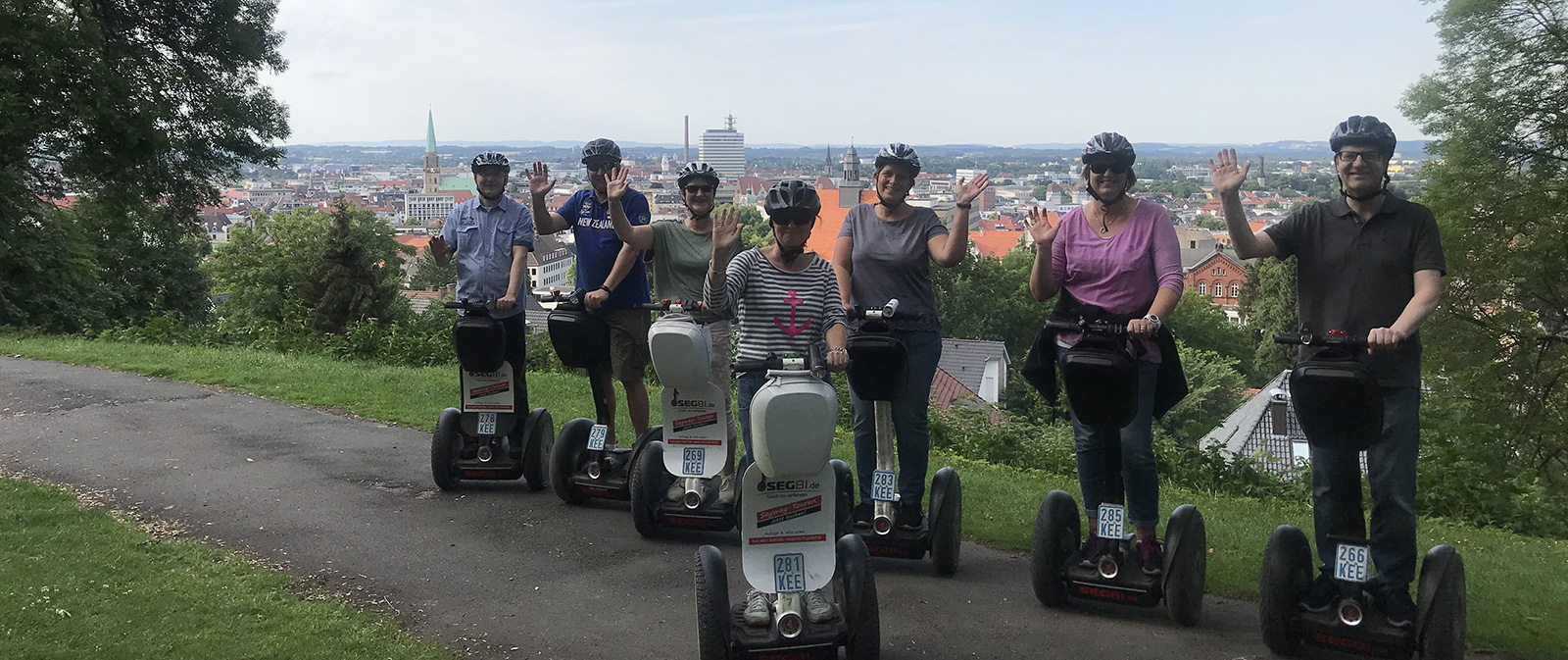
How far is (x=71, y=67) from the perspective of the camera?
1188cm

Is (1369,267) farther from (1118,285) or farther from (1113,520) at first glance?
(1113,520)

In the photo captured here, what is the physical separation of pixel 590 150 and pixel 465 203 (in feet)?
3.15

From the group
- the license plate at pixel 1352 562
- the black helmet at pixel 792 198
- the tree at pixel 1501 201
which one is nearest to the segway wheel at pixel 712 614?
the black helmet at pixel 792 198

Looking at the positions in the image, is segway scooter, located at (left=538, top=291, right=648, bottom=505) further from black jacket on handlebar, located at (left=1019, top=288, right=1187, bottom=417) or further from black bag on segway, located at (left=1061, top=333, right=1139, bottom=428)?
black bag on segway, located at (left=1061, top=333, right=1139, bottom=428)

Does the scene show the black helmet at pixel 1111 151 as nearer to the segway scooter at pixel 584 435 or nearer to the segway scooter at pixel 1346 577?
the segway scooter at pixel 1346 577

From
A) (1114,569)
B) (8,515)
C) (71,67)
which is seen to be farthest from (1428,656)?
(71,67)

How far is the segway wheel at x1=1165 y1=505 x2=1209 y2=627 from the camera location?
201 inches

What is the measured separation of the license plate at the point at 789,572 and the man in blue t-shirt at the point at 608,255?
2.72 metres

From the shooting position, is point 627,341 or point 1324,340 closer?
point 1324,340

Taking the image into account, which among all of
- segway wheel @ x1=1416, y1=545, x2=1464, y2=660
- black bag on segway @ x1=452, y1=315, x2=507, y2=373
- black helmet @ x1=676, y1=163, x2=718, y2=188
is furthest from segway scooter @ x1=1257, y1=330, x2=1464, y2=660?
black bag on segway @ x1=452, y1=315, x2=507, y2=373

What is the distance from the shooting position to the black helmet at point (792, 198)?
5.12 m

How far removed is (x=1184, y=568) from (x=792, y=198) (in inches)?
90.7

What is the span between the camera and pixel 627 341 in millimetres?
7250

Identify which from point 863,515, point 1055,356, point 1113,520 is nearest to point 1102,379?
point 1055,356
